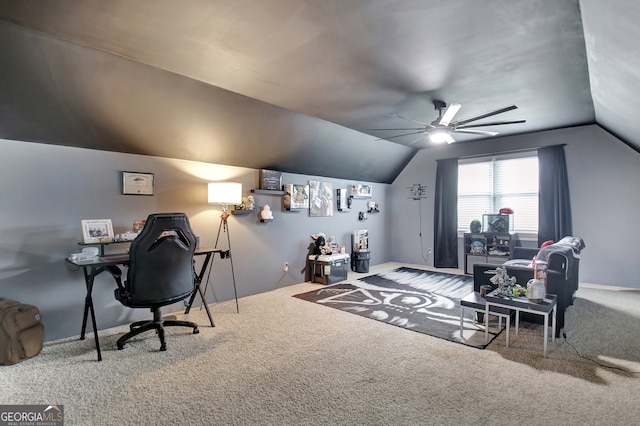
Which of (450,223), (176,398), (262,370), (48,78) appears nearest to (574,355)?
(262,370)

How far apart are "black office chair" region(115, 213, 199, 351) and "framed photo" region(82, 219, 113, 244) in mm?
643

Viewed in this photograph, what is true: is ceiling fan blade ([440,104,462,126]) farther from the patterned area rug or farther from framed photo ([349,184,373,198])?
framed photo ([349,184,373,198])

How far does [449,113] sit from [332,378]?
2755 millimetres

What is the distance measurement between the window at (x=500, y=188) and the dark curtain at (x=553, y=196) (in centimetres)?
18

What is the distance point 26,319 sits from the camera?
8.23 ft

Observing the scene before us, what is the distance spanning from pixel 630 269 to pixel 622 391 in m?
3.76

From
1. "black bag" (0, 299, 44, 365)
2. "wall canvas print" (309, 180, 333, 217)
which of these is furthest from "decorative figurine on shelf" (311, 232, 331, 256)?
"black bag" (0, 299, 44, 365)

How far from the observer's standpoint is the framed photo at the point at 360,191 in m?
6.21

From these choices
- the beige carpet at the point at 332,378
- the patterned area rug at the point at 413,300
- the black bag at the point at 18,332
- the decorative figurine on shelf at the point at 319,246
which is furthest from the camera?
the decorative figurine on shelf at the point at 319,246

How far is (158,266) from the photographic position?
8.70 ft

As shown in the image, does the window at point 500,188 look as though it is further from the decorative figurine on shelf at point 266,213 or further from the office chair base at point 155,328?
the office chair base at point 155,328

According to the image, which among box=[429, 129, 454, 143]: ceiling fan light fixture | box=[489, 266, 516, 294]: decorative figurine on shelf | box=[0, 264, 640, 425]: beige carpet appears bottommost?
box=[0, 264, 640, 425]: beige carpet

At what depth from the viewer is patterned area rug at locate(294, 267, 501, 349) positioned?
10.3 feet

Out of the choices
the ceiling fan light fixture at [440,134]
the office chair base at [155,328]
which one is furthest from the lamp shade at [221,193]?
the ceiling fan light fixture at [440,134]
